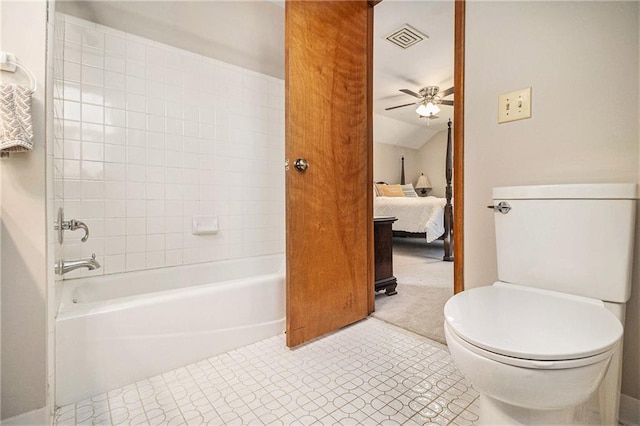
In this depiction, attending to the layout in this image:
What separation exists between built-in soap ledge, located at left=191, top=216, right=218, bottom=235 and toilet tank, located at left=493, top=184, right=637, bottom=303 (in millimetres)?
1646

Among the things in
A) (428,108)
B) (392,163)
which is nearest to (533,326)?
(428,108)

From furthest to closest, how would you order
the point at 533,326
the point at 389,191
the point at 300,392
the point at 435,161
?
the point at 435,161
the point at 389,191
the point at 300,392
the point at 533,326

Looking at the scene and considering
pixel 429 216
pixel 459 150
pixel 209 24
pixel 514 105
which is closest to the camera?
pixel 514 105

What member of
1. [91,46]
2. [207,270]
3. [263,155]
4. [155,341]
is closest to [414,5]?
[263,155]

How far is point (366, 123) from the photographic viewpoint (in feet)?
6.25

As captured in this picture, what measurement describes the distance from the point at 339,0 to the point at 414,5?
3.33 feet

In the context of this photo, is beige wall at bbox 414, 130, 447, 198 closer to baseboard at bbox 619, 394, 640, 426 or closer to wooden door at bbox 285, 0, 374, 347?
wooden door at bbox 285, 0, 374, 347

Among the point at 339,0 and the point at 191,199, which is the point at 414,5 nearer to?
the point at 339,0

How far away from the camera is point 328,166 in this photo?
164cm

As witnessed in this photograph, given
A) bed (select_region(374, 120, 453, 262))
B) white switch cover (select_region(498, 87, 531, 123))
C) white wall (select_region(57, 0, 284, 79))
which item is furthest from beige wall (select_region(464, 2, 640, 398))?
bed (select_region(374, 120, 453, 262))

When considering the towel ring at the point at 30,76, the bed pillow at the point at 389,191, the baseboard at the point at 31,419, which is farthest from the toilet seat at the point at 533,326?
the bed pillow at the point at 389,191

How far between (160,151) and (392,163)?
17.9 ft

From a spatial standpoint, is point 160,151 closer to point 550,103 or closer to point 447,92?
point 550,103

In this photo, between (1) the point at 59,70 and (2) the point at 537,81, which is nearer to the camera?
(2) the point at 537,81
